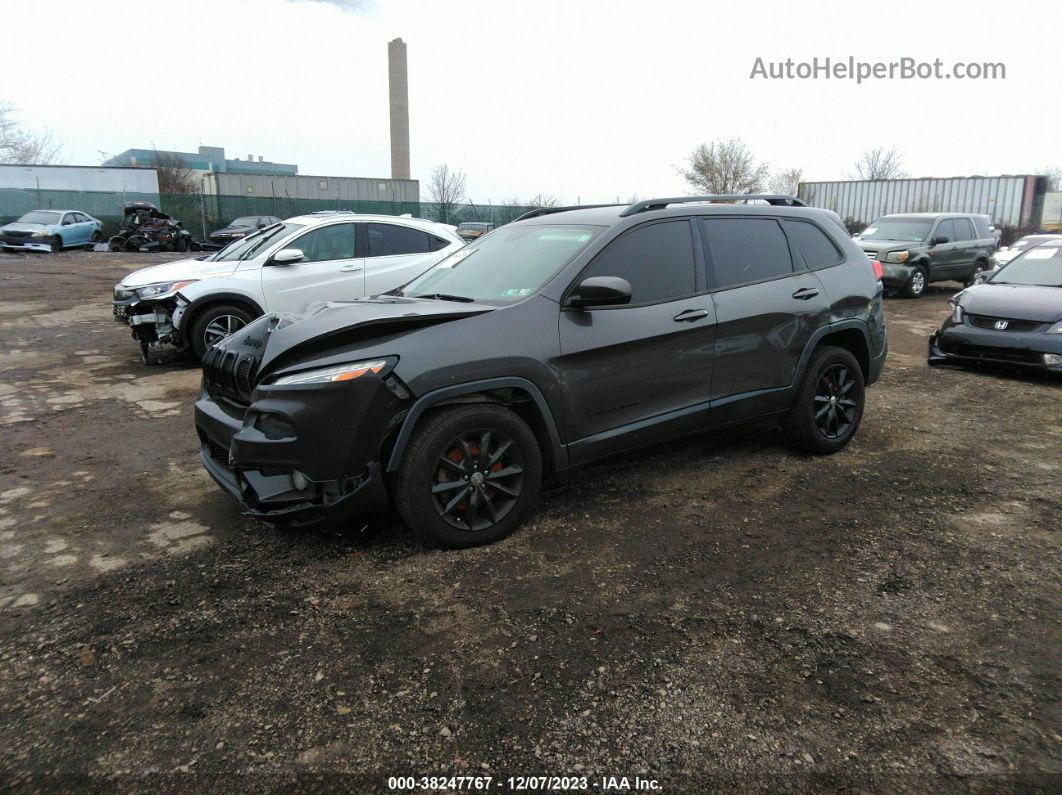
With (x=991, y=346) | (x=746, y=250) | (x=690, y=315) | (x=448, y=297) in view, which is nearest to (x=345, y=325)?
(x=448, y=297)

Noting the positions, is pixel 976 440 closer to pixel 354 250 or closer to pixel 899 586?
pixel 899 586

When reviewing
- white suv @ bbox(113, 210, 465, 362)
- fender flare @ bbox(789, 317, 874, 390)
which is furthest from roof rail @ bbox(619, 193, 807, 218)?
white suv @ bbox(113, 210, 465, 362)

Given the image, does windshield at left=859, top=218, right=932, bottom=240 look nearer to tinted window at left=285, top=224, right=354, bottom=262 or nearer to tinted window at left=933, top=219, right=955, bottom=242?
tinted window at left=933, top=219, right=955, bottom=242

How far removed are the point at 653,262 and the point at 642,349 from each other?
1.88 ft

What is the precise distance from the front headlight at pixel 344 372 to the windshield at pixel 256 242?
5.56 meters

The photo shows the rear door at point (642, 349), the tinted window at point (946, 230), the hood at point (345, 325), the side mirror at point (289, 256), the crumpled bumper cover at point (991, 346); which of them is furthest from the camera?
the tinted window at point (946, 230)

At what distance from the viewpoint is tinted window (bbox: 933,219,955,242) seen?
15.6 meters

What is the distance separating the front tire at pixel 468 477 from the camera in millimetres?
3479

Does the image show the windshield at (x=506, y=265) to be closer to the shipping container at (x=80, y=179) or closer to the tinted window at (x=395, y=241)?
the tinted window at (x=395, y=241)

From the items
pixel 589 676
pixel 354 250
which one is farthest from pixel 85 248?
pixel 589 676

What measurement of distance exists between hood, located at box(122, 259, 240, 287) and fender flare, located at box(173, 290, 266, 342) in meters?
0.29

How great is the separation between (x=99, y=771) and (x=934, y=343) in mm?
9000

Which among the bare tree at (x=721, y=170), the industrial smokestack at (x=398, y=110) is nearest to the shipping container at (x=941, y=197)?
the bare tree at (x=721, y=170)

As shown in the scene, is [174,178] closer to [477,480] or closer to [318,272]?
[318,272]
